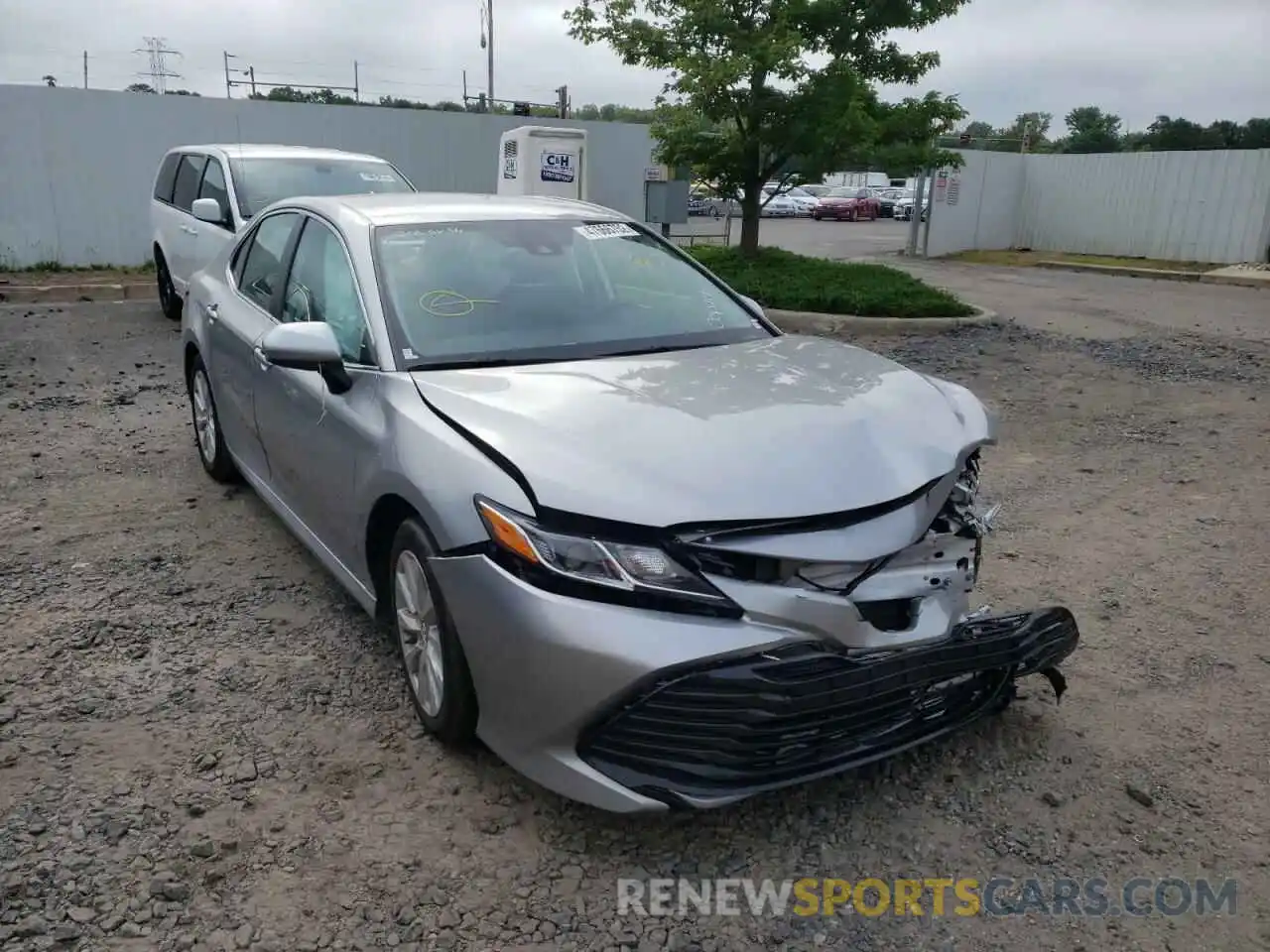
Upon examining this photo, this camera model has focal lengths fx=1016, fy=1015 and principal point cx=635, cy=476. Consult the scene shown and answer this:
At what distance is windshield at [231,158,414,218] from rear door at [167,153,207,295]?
0.78 m

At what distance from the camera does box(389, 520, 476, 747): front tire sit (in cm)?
282

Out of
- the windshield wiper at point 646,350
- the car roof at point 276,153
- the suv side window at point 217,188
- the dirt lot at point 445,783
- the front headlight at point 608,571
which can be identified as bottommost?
the dirt lot at point 445,783

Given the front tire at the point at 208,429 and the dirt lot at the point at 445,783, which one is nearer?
the dirt lot at the point at 445,783

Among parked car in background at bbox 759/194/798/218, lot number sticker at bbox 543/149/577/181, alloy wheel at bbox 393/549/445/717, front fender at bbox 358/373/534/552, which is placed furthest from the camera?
parked car in background at bbox 759/194/798/218

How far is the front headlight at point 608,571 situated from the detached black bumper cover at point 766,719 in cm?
17

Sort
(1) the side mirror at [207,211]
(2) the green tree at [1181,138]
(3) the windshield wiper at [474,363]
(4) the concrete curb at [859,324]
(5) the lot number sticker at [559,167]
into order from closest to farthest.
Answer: (3) the windshield wiper at [474,363] → (1) the side mirror at [207,211] → (4) the concrete curb at [859,324] → (5) the lot number sticker at [559,167] → (2) the green tree at [1181,138]

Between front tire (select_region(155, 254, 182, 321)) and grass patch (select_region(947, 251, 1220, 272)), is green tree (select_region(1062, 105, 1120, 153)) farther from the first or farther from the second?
front tire (select_region(155, 254, 182, 321))

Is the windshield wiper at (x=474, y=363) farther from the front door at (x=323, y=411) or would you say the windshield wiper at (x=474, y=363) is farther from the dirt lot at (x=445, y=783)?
the dirt lot at (x=445, y=783)

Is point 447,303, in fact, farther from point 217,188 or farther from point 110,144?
point 110,144

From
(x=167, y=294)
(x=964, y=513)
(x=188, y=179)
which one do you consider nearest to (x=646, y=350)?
(x=964, y=513)

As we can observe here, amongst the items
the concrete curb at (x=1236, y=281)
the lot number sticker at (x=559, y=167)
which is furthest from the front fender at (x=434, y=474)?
the concrete curb at (x=1236, y=281)

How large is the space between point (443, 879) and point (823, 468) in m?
1.43

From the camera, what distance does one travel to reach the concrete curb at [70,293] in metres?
11.6

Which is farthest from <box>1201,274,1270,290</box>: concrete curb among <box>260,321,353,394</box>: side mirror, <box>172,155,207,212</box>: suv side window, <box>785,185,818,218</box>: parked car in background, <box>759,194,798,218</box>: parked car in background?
<box>759,194,798,218</box>: parked car in background
